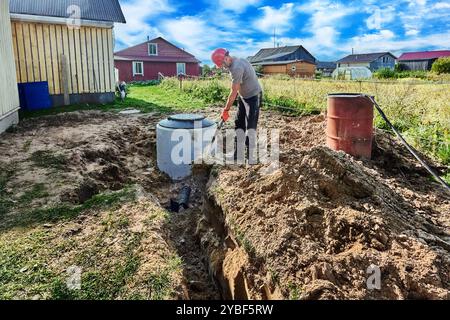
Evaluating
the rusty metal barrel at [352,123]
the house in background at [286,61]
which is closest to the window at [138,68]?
the house in background at [286,61]

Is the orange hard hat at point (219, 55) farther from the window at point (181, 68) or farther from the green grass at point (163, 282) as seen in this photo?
the window at point (181, 68)

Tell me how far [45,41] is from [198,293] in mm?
9597

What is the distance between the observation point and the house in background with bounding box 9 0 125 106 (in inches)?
377

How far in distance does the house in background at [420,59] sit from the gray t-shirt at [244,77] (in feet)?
159

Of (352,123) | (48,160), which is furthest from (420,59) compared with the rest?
(48,160)

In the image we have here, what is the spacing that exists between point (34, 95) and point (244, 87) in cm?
691

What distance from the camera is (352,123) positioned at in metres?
4.91

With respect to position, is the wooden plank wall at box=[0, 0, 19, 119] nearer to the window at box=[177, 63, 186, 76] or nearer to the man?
the man

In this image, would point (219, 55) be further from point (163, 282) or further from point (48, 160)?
point (163, 282)

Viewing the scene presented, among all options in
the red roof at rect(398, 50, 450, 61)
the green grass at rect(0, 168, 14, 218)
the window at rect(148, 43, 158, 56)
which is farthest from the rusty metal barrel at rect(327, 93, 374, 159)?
the red roof at rect(398, 50, 450, 61)

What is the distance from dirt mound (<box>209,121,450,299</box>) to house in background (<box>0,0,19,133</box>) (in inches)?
205

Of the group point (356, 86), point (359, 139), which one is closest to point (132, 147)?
point (359, 139)

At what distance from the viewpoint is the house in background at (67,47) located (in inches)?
377

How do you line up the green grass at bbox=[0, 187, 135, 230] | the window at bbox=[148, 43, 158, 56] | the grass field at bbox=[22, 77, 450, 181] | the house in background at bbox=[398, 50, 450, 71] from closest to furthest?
the green grass at bbox=[0, 187, 135, 230], the grass field at bbox=[22, 77, 450, 181], the window at bbox=[148, 43, 158, 56], the house in background at bbox=[398, 50, 450, 71]
